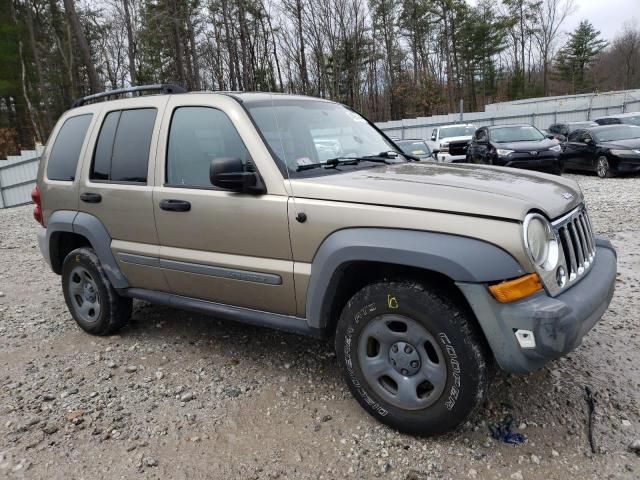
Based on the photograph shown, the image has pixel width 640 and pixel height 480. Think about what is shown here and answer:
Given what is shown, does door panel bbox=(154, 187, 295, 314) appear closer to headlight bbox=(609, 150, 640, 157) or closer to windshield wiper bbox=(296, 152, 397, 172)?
windshield wiper bbox=(296, 152, 397, 172)

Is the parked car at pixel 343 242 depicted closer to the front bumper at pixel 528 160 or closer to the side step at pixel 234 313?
the side step at pixel 234 313

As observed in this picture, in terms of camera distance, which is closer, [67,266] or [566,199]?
[566,199]

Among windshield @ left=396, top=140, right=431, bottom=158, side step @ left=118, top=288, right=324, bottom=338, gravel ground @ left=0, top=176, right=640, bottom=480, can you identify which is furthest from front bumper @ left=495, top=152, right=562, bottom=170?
side step @ left=118, top=288, right=324, bottom=338

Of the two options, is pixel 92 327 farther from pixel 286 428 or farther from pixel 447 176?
pixel 447 176

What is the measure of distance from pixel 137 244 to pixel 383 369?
212cm

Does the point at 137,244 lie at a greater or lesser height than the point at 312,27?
lesser

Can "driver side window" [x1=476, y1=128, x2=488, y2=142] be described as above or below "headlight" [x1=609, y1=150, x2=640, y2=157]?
above

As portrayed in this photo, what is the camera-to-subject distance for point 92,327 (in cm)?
436

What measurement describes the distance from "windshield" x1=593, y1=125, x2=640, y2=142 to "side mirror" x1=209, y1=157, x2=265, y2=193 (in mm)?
13332

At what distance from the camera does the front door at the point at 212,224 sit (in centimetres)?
303

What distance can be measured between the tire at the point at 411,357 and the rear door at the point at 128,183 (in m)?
1.70

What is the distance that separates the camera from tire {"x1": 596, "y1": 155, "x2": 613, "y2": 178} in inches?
510

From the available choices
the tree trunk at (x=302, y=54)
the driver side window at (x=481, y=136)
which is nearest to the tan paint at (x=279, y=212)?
the driver side window at (x=481, y=136)

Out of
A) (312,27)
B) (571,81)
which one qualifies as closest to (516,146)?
(312,27)
